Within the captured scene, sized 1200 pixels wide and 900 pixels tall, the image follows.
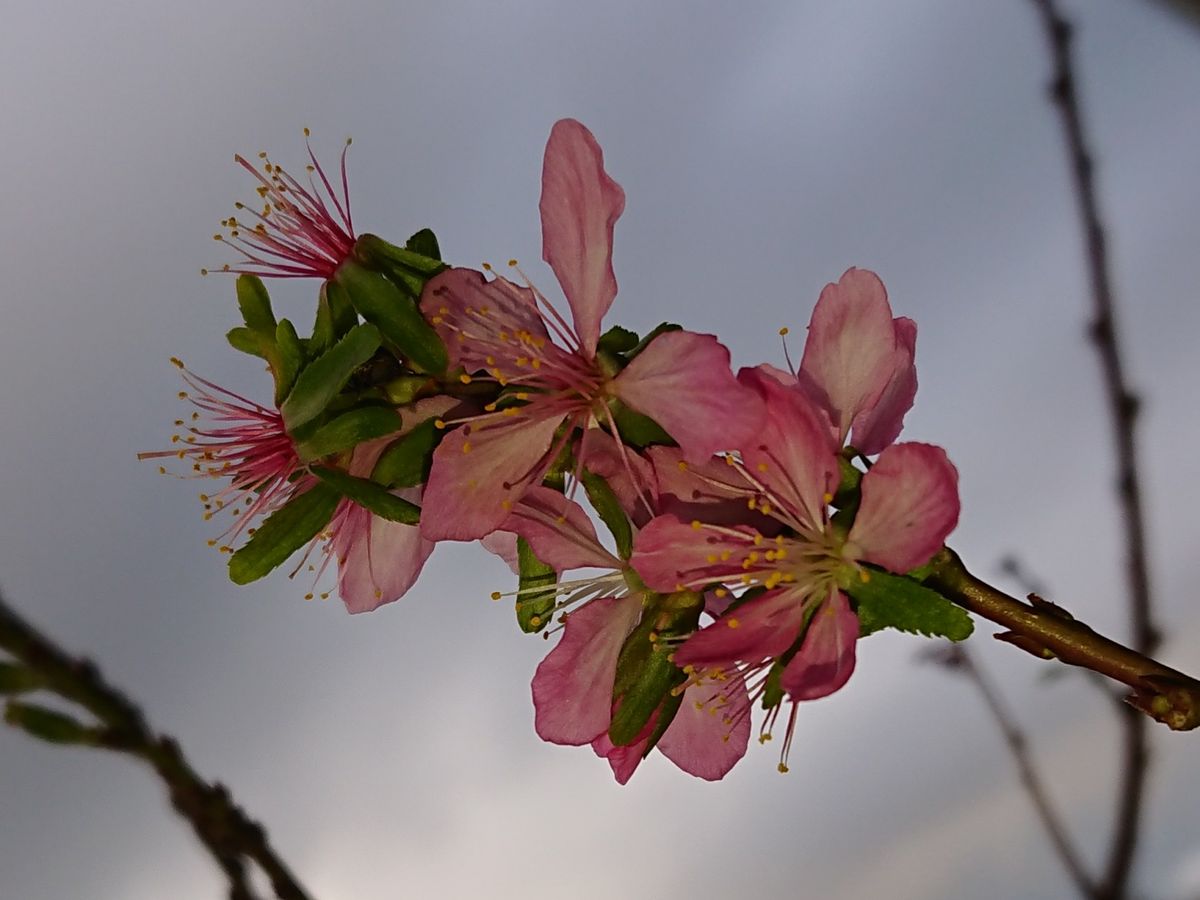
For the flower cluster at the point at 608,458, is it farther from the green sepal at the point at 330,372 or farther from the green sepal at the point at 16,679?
the green sepal at the point at 16,679

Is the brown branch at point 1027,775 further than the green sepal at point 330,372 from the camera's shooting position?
Yes

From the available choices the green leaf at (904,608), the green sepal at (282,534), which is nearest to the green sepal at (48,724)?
the green sepal at (282,534)

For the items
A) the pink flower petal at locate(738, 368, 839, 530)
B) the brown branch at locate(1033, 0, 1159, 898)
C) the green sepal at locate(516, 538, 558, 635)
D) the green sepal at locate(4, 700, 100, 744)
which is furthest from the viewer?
the brown branch at locate(1033, 0, 1159, 898)

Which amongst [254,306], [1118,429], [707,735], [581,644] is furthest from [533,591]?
[1118,429]

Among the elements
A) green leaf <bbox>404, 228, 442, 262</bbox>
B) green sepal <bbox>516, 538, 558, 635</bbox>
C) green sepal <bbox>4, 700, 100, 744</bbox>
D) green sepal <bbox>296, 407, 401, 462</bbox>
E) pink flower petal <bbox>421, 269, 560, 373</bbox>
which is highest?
green leaf <bbox>404, 228, 442, 262</bbox>

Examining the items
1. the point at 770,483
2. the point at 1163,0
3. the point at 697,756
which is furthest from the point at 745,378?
the point at 1163,0

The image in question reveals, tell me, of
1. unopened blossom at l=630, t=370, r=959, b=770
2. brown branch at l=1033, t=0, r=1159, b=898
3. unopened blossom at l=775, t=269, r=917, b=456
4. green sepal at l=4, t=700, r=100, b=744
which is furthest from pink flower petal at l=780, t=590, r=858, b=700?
brown branch at l=1033, t=0, r=1159, b=898

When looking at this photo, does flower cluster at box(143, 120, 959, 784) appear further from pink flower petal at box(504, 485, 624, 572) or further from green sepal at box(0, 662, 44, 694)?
green sepal at box(0, 662, 44, 694)

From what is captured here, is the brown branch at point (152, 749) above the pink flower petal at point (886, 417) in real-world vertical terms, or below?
below
